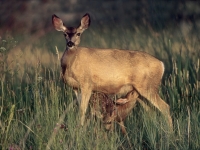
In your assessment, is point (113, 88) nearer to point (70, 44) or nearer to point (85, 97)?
point (85, 97)

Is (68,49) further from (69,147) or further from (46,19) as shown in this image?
(46,19)

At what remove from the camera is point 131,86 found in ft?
28.6

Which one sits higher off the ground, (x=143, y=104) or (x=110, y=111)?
(x=110, y=111)

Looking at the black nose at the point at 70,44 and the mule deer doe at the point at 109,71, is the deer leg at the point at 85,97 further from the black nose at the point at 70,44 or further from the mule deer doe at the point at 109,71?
the black nose at the point at 70,44

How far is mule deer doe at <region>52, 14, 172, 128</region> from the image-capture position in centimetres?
852

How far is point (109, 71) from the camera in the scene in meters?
8.75

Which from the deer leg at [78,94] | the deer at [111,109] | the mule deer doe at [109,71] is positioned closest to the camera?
the deer at [111,109]

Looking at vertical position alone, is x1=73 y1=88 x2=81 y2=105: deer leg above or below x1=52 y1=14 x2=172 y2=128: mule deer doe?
below

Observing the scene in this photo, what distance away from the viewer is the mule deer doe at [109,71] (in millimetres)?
8516

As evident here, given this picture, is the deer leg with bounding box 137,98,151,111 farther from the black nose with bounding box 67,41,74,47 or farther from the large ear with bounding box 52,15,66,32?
the large ear with bounding box 52,15,66,32

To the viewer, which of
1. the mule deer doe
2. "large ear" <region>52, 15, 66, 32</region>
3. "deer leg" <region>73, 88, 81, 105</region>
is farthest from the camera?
"large ear" <region>52, 15, 66, 32</region>

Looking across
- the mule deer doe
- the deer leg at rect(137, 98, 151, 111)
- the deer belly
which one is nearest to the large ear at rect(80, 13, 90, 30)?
the mule deer doe

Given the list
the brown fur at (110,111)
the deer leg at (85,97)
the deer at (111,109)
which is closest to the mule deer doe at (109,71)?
the deer leg at (85,97)

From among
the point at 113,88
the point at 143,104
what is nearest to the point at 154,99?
the point at 143,104
